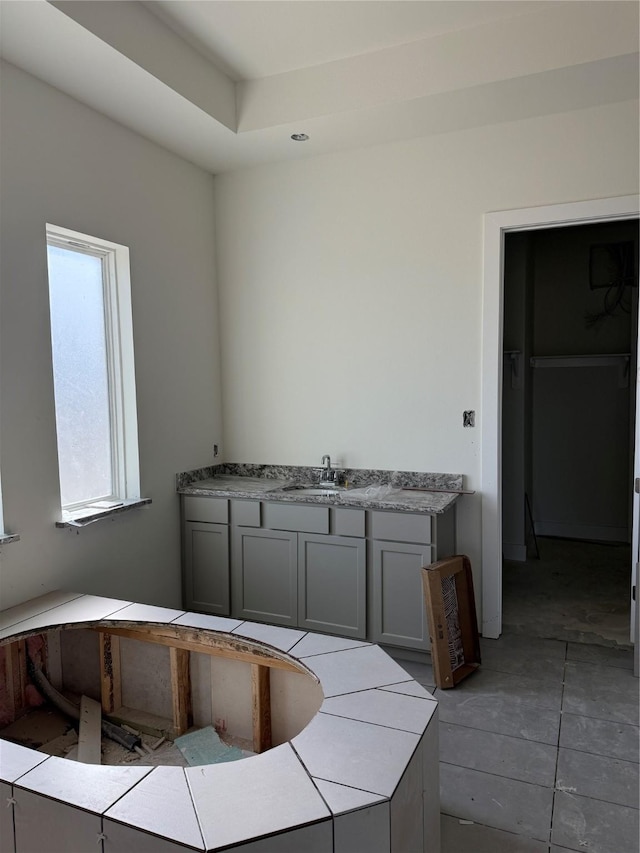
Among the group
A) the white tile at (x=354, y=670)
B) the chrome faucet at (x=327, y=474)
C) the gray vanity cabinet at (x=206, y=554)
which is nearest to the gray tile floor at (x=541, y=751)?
the white tile at (x=354, y=670)

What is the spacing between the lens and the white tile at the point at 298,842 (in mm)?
1307

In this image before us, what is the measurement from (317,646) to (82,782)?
0.89 m

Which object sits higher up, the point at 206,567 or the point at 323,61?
the point at 323,61

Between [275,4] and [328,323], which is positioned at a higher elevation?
[275,4]

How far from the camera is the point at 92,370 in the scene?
3193mm

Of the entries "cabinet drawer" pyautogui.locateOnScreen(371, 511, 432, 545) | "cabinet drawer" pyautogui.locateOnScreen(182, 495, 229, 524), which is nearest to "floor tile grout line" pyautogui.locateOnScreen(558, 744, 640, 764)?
"cabinet drawer" pyautogui.locateOnScreen(371, 511, 432, 545)

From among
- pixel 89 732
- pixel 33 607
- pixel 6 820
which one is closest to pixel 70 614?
pixel 33 607

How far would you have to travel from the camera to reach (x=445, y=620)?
296 cm

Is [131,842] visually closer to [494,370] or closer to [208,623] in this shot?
[208,623]

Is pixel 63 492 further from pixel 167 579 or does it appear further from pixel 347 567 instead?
pixel 347 567

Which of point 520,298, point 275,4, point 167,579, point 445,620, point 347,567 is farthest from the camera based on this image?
point 520,298

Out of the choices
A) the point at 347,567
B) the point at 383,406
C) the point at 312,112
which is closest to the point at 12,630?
the point at 347,567

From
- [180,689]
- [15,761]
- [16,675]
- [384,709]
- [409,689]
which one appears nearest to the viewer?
[15,761]

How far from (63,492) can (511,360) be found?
3.43m
